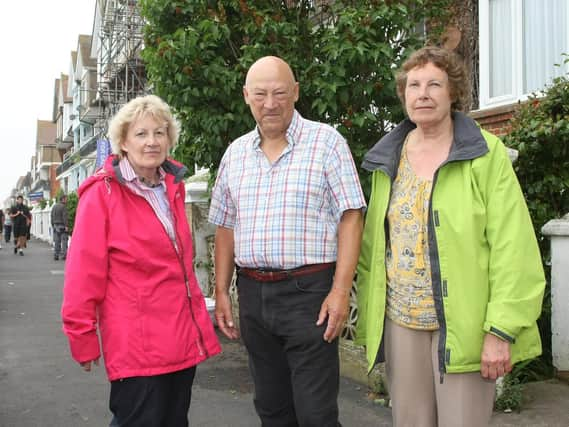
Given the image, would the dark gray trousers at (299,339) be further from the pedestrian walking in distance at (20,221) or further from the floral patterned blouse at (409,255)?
the pedestrian walking in distance at (20,221)

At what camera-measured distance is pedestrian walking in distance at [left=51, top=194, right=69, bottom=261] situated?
65.9 feet

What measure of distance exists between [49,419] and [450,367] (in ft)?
11.0

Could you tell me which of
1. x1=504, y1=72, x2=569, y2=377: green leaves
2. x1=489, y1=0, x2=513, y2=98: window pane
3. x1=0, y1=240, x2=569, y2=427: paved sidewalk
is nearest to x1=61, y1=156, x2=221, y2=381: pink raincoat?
x1=0, y1=240, x2=569, y2=427: paved sidewalk

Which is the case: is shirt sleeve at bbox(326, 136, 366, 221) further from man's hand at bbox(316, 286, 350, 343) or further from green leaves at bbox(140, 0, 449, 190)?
green leaves at bbox(140, 0, 449, 190)

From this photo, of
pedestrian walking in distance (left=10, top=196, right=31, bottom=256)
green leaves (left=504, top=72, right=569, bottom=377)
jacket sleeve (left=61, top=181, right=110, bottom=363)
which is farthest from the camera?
pedestrian walking in distance (left=10, top=196, right=31, bottom=256)

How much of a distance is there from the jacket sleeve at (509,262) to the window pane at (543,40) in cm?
525

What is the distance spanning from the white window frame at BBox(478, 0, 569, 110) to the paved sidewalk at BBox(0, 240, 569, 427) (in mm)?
3887

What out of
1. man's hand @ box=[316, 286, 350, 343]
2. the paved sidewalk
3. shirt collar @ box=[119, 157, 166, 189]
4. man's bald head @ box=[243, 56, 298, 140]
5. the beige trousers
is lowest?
the paved sidewalk

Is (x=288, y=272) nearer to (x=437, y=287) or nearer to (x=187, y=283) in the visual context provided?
(x=187, y=283)

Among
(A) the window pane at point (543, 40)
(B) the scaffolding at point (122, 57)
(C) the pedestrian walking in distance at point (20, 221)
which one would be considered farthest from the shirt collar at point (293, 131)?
(B) the scaffolding at point (122, 57)

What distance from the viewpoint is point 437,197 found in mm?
2584

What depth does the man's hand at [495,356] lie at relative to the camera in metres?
2.48

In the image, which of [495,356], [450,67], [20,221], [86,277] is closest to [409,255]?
[495,356]

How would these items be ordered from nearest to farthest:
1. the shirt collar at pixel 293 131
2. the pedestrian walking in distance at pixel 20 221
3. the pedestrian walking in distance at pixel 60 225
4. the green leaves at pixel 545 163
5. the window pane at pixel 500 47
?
the shirt collar at pixel 293 131, the green leaves at pixel 545 163, the window pane at pixel 500 47, the pedestrian walking in distance at pixel 60 225, the pedestrian walking in distance at pixel 20 221
